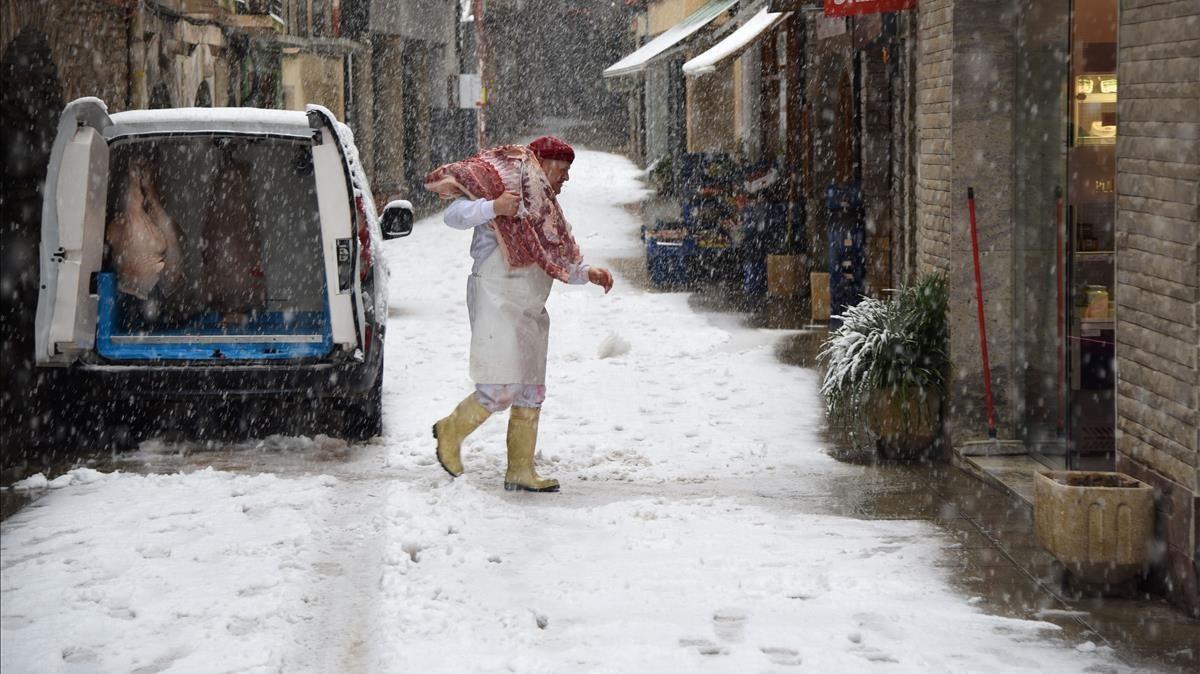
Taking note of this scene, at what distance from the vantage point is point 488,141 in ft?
172

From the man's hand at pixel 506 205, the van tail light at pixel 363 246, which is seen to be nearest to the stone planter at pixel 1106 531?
the man's hand at pixel 506 205

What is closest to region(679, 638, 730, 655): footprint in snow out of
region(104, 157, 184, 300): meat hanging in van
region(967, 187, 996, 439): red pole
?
region(967, 187, 996, 439): red pole

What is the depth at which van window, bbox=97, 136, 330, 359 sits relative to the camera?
966 centimetres

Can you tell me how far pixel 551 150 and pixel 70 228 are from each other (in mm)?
2730

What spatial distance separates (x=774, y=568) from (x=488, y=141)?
153 ft

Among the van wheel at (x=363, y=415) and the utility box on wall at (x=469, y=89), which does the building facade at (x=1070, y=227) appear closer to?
the van wheel at (x=363, y=415)

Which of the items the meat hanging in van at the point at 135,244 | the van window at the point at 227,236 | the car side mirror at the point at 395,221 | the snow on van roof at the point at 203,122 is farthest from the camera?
the car side mirror at the point at 395,221

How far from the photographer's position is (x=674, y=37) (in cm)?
2617

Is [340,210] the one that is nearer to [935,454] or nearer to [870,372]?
[870,372]

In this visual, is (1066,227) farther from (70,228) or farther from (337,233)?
(70,228)

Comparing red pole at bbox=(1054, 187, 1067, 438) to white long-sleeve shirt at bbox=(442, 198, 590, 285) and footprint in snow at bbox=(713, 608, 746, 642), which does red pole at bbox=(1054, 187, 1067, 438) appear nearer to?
white long-sleeve shirt at bbox=(442, 198, 590, 285)

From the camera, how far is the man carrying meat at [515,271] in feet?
26.0

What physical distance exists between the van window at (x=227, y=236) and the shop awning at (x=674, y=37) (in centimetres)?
1386

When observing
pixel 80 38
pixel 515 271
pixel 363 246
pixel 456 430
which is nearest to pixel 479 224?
pixel 515 271
